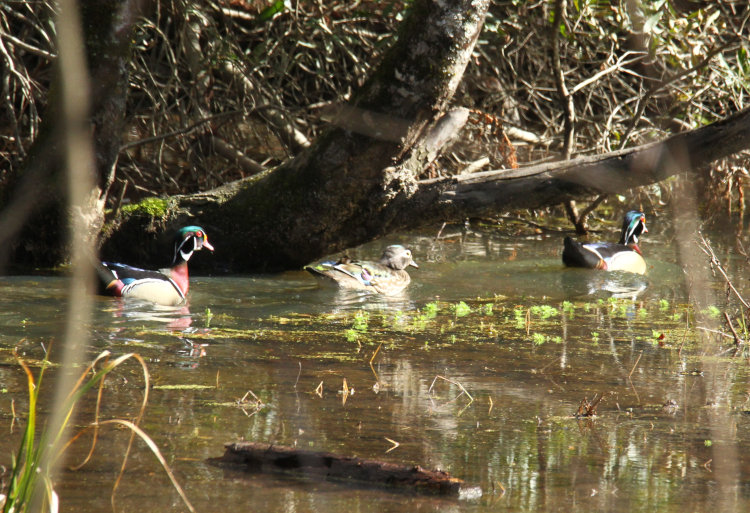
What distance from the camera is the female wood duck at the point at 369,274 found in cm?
870

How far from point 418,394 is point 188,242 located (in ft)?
14.3

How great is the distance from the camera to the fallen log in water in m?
3.32

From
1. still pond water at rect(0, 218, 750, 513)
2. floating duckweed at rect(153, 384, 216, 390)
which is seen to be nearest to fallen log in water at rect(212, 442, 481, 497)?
still pond water at rect(0, 218, 750, 513)

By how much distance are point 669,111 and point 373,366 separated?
809cm

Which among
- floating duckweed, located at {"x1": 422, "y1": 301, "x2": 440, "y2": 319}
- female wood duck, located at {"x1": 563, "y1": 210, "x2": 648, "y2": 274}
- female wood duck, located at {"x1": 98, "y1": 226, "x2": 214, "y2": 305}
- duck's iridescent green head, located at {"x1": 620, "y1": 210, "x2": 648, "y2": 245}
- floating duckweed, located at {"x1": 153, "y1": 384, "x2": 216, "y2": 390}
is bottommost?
floating duckweed, located at {"x1": 153, "y1": 384, "x2": 216, "y2": 390}

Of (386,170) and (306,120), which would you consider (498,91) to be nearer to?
(306,120)

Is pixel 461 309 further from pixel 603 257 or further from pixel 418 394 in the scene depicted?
pixel 603 257

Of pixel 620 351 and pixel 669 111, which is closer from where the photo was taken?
pixel 620 351

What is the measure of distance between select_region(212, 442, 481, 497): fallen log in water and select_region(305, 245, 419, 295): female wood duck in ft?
16.8

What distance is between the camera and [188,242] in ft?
28.1

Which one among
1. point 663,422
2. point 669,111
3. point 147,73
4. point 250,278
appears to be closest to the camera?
point 663,422

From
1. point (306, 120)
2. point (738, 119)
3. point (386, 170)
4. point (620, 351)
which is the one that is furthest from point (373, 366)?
point (306, 120)

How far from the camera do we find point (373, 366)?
5.39m

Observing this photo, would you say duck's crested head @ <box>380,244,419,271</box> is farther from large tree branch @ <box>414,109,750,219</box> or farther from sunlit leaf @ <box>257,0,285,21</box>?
sunlit leaf @ <box>257,0,285,21</box>
